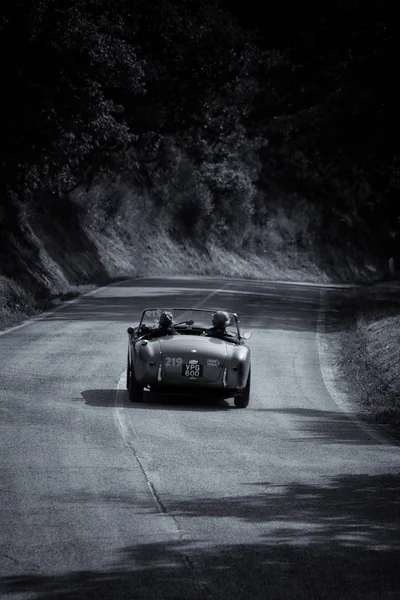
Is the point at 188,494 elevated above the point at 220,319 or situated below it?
below

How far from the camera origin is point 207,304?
118ft

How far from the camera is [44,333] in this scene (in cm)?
2656

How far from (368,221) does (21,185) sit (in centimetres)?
5927

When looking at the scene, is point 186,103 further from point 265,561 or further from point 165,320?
point 265,561

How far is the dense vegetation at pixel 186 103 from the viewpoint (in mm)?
34531

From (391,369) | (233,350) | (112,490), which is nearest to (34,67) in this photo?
(391,369)

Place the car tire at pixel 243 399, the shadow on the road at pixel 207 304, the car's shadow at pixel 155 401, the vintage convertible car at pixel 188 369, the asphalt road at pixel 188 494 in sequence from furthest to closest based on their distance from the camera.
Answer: the shadow on the road at pixel 207 304
the car tire at pixel 243 399
the vintage convertible car at pixel 188 369
the car's shadow at pixel 155 401
the asphalt road at pixel 188 494

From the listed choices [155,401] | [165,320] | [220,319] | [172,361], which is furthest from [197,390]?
[220,319]

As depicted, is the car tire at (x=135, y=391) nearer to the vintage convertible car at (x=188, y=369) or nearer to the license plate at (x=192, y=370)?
the vintage convertible car at (x=188, y=369)

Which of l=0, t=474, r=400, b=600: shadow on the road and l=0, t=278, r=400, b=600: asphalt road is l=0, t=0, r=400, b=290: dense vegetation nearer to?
l=0, t=278, r=400, b=600: asphalt road

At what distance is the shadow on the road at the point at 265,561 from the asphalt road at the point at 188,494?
0.01 meters

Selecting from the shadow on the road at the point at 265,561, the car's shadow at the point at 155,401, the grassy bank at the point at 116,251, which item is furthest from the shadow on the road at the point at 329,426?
the grassy bank at the point at 116,251

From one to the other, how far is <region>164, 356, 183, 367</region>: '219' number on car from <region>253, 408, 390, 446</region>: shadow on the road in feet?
4.03

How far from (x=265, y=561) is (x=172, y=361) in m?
8.95
